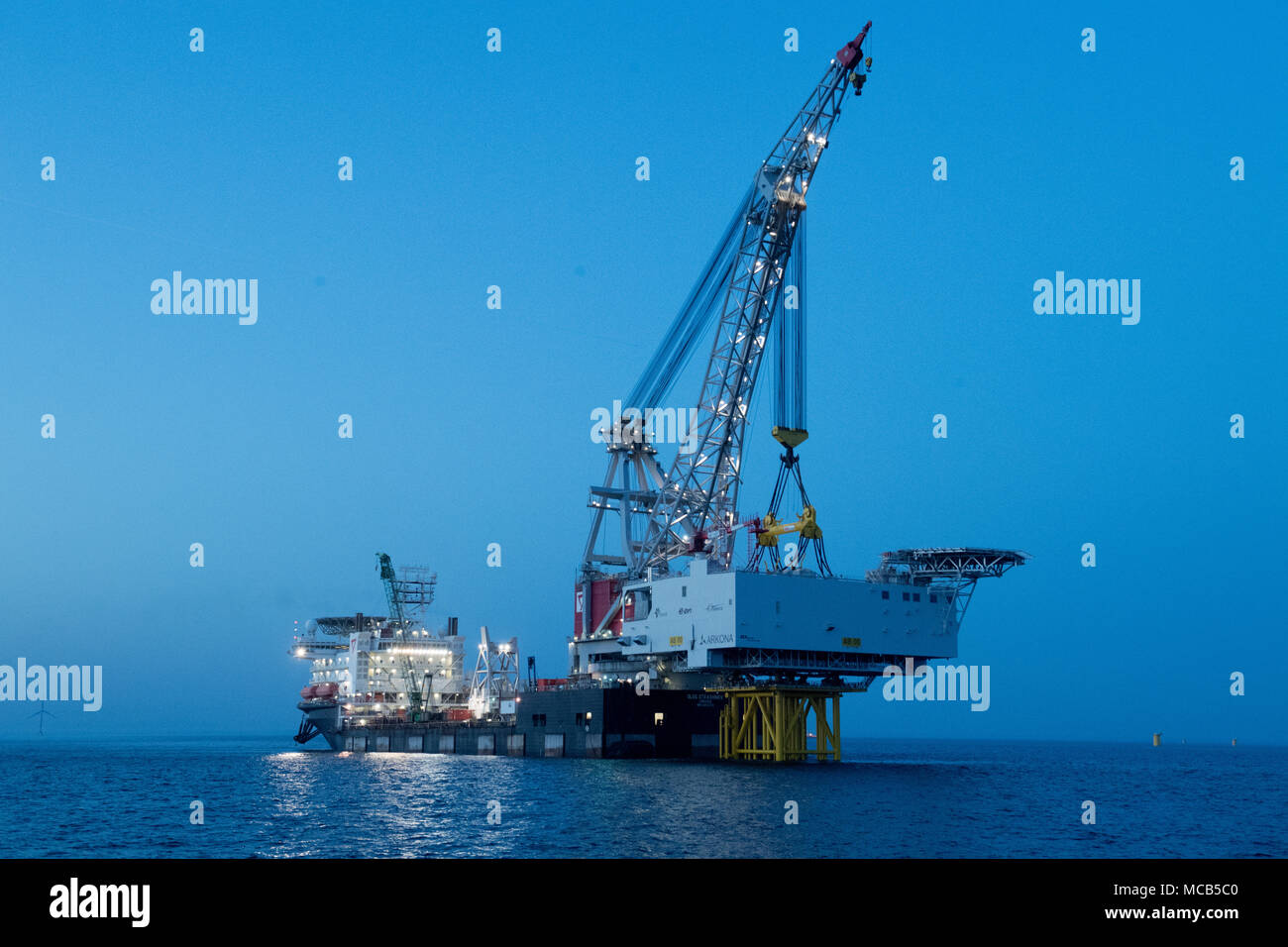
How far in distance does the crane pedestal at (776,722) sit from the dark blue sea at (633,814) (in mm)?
3021

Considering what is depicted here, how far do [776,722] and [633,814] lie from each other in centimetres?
3359

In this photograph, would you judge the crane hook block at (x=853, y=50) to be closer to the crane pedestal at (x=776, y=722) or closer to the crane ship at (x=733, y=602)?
the crane ship at (x=733, y=602)

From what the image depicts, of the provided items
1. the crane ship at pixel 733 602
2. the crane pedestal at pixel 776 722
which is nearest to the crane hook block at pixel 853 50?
the crane ship at pixel 733 602

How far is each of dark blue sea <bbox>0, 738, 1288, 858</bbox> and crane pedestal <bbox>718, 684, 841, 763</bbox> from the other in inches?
119

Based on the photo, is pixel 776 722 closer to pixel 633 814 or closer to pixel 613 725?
pixel 613 725

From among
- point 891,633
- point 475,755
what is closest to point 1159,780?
point 891,633

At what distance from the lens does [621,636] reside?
83312mm

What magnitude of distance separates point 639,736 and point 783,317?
32.2 m

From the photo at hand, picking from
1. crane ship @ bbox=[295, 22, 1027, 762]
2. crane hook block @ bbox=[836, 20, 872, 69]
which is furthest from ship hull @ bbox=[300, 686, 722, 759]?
crane hook block @ bbox=[836, 20, 872, 69]

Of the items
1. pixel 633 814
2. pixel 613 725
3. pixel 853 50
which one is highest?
pixel 853 50

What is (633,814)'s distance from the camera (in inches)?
1837

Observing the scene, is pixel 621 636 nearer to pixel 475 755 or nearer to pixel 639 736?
pixel 639 736

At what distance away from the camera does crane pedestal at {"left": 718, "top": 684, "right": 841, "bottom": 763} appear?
78812mm

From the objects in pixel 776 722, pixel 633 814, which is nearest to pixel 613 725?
pixel 776 722
